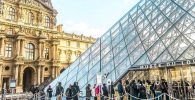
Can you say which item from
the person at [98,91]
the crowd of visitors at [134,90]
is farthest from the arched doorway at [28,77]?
the person at [98,91]

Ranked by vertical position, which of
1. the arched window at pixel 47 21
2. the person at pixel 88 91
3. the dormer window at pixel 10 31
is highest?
the arched window at pixel 47 21

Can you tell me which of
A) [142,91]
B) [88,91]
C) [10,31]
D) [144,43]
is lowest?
[88,91]

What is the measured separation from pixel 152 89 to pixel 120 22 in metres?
11.9

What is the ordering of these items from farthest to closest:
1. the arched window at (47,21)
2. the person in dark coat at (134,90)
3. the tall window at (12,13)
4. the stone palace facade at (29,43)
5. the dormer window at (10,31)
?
1. the arched window at (47,21)
2. the tall window at (12,13)
3. the dormer window at (10,31)
4. the stone palace facade at (29,43)
5. the person in dark coat at (134,90)

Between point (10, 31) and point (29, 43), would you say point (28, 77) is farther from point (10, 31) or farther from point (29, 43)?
point (10, 31)

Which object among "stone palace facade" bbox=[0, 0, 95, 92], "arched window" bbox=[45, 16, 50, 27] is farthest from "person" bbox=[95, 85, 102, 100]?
"arched window" bbox=[45, 16, 50, 27]

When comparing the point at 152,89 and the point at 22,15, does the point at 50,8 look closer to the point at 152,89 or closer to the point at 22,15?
the point at 22,15

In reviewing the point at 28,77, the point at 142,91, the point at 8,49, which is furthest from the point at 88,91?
the point at 28,77

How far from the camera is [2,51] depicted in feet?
126

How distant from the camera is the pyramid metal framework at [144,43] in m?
14.8

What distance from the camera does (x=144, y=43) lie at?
16.8 metres

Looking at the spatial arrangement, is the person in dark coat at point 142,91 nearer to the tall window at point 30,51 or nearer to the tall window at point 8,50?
the tall window at point 8,50

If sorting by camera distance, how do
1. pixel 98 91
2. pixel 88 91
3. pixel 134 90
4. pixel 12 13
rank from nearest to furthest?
1. pixel 134 90
2. pixel 98 91
3. pixel 88 91
4. pixel 12 13

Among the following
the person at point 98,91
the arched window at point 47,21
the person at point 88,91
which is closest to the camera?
the person at point 98,91
